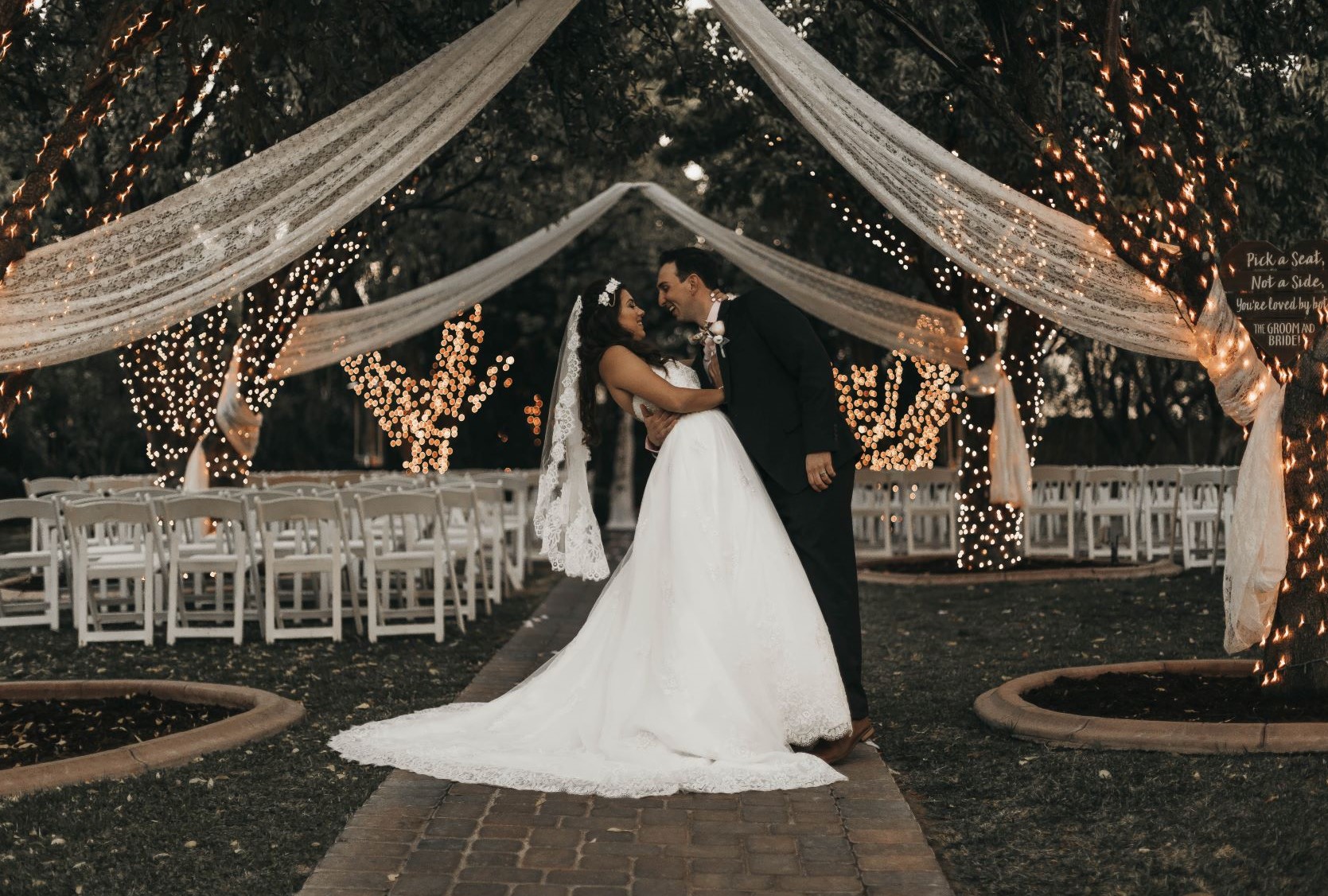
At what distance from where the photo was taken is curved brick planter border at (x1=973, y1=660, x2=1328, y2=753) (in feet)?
17.8

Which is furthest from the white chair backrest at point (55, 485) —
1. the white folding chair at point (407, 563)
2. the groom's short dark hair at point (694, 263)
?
the groom's short dark hair at point (694, 263)

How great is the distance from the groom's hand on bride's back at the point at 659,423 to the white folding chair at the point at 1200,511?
26.2 ft

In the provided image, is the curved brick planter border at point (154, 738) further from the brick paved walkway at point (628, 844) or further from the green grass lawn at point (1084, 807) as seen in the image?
the green grass lawn at point (1084, 807)

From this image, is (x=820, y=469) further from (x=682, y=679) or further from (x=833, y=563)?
(x=682, y=679)

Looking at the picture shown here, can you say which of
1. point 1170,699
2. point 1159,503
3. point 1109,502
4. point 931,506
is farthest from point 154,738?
point 1159,503

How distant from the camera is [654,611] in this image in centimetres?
594

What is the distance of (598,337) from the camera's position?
6227mm

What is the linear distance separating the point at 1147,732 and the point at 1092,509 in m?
8.98

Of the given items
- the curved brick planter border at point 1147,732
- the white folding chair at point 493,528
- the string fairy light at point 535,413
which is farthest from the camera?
the string fairy light at point 535,413

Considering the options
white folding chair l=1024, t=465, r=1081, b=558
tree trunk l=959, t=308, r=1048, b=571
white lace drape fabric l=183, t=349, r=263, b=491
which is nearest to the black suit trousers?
tree trunk l=959, t=308, r=1048, b=571

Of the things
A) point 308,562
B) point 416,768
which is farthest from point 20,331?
point 308,562

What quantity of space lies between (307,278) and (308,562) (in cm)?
427

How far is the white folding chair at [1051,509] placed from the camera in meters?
Answer: 14.4

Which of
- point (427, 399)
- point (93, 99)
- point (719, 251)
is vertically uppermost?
point (719, 251)
